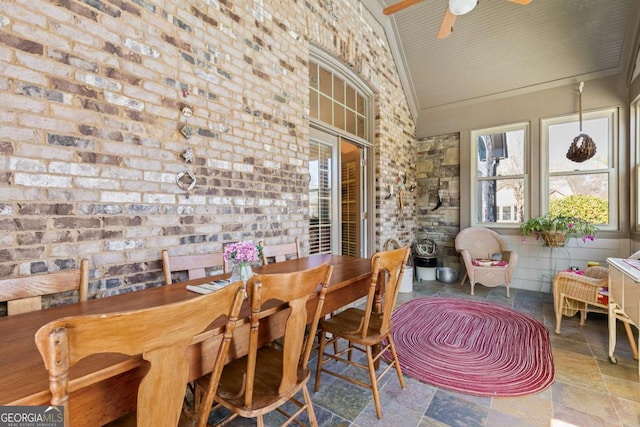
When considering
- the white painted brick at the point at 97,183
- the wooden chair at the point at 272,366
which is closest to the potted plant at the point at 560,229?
the wooden chair at the point at 272,366

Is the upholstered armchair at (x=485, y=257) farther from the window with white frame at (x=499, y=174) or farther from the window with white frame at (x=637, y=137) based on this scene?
the window with white frame at (x=637, y=137)

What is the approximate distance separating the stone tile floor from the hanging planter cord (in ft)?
8.90

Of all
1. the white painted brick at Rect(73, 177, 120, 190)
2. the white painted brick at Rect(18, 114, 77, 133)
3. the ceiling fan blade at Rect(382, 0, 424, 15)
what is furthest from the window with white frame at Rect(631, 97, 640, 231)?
the white painted brick at Rect(18, 114, 77, 133)

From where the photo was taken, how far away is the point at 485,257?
4.82 meters

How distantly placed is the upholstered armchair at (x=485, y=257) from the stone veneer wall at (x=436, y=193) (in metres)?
0.37

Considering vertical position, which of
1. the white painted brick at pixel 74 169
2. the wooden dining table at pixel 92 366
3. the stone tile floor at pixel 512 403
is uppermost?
the white painted brick at pixel 74 169

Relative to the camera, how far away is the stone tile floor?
5.74 feet

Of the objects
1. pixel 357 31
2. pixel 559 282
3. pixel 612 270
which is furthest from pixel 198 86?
pixel 559 282

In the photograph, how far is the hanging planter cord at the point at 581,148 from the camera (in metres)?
4.07

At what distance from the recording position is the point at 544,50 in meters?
4.14

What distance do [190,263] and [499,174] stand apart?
4992 mm

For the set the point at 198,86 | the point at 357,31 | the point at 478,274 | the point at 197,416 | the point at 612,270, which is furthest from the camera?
the point at 478,274

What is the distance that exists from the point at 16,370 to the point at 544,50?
5.81 metres

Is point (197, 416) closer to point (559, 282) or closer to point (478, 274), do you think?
point (559, 282)
